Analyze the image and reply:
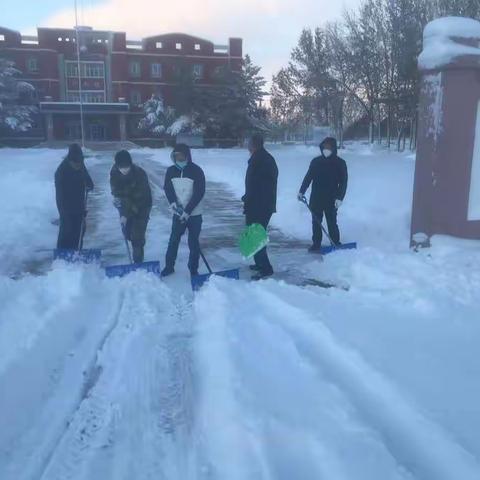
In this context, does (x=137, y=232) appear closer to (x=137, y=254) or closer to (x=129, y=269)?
(x=137, y=254)

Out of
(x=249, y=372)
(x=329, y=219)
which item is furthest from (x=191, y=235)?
(x=249, y=372)

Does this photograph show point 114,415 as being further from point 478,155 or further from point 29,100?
point 29,100

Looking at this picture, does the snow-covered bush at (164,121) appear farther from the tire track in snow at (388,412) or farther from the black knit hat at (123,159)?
the tire track in snow at (388,412)

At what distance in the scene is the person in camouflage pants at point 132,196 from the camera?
6.70m

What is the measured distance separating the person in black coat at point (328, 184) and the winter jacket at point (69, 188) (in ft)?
10.2

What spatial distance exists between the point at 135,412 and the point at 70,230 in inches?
170

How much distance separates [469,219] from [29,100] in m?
53.2

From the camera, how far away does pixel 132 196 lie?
6746 millimetres

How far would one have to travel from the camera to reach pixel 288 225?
10242 mm

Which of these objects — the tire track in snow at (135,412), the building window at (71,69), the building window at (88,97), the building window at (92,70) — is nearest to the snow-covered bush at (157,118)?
the building window at (88,97)

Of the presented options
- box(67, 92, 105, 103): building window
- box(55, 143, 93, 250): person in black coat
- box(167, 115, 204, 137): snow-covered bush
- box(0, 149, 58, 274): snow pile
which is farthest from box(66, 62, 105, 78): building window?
box(55, 143, 93, 250): person in black coat

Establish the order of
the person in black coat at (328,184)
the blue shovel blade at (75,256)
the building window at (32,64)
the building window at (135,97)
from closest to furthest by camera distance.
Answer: the blue shovel blade at (75,256)
the person in black coat at (328,184)
the building window at (32,64)
the building window at (135,97)

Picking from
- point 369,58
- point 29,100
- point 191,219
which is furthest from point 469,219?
point 29,100

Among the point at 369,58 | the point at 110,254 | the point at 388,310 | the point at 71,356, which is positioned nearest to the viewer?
the point at 71,356
